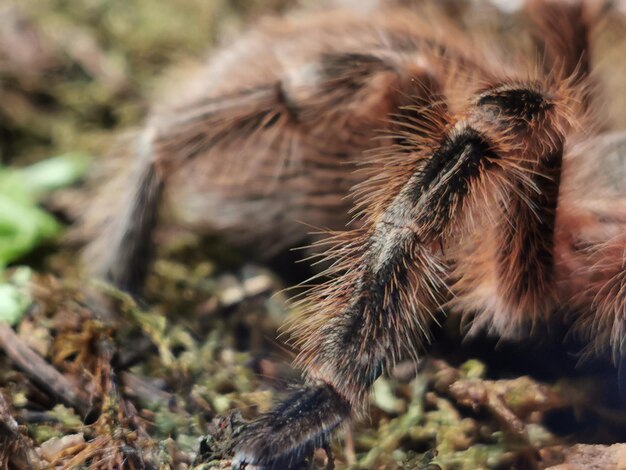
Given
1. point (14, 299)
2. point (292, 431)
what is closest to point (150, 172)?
point (14, 299)

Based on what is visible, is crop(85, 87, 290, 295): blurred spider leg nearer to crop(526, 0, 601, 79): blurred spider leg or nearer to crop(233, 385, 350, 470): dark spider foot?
crop(526, 0, 601, 79): blurred spider leg

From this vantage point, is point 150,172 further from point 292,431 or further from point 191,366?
point 292,431

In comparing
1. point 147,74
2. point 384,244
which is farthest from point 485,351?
point 147,74

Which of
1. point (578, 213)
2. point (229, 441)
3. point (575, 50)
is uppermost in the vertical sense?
point (575, 50)

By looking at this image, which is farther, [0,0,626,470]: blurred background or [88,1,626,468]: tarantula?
[0,0,626,470]: blurred background

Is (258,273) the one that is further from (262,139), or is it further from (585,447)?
(585,447)

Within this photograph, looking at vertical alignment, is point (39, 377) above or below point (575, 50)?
Answer: below

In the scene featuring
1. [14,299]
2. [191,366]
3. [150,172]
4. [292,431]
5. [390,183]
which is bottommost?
[191,366]

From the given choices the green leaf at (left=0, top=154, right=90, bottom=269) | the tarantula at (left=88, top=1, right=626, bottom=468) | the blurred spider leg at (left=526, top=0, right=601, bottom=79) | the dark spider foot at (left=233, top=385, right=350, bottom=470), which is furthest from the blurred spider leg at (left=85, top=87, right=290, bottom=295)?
the dark spider foot at (left=233, top=385, right=350, bottom=470)
